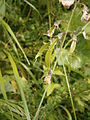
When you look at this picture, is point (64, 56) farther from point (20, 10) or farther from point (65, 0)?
point (20, 10)

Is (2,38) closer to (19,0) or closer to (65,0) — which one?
(19,0)

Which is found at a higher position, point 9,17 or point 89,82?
point 9,17

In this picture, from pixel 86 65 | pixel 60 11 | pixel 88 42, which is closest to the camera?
pixel 88 42

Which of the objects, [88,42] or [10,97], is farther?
[10,97]

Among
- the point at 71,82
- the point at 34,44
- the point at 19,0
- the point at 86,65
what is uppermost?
the point at 19,0

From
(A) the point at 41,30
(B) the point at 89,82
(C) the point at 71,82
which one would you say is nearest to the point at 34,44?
(A) the point at 41,30

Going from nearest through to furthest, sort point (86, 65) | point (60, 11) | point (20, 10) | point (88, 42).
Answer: point (88, 42) < point (86, 65) < point (60, 11) < point (20, 10)

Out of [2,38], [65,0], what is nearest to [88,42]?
[65,0]

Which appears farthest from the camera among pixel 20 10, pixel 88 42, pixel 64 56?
pixel 20 10

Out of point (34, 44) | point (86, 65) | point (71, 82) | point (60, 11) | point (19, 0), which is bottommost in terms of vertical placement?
point (71, 82)
